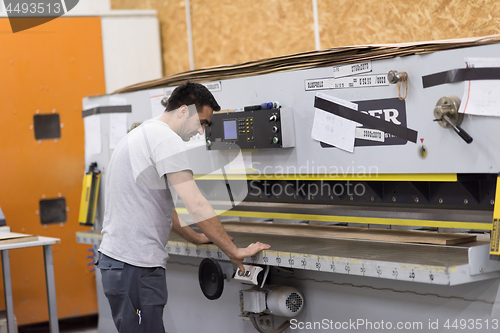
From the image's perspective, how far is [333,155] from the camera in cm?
205

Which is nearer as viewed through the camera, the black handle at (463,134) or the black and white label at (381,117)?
the black handle at (463,134)

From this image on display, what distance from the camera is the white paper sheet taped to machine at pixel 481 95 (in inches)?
62.8

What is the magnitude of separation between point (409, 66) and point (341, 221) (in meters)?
0.67


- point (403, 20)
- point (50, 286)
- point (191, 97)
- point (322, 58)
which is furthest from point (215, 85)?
point (50, 286)

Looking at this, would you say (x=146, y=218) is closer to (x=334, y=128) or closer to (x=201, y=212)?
(x=201, y=212)

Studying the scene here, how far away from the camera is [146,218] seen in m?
2.00

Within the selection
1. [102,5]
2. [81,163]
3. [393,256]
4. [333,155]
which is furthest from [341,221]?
[102,5]

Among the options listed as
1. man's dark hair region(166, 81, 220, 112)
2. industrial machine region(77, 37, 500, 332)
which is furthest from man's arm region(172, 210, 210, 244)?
man's dark hair region(166, 81, 220, 112)

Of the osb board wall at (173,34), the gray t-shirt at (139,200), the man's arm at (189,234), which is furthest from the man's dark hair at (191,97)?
the osb board wall at (173,34)

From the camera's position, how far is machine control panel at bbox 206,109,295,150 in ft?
7.04

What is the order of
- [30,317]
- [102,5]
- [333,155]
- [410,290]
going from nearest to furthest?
[410,290], [333,155], [30,317], [102,5]

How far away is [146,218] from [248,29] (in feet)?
6.31

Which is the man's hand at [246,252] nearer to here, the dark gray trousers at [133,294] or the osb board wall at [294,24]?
the dark gray trousers at [133,294]

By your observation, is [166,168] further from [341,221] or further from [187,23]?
[187,23]
